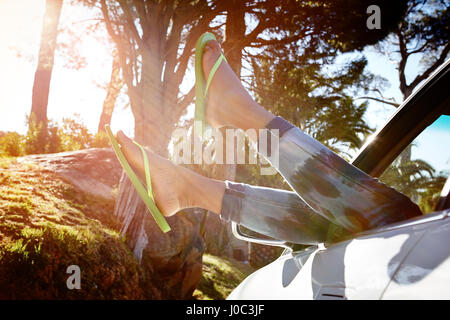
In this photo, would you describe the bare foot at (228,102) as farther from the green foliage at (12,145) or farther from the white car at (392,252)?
the green foliage at (12,145)

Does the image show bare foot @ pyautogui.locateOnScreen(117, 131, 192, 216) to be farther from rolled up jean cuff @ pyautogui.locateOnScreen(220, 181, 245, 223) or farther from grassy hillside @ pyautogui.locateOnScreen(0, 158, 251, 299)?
grassy hillside @ pyautogui.locateOnScreen(0, 158, 251, 299)

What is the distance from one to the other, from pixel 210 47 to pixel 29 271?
1.77 meters

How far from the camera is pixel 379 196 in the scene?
39.9 inches

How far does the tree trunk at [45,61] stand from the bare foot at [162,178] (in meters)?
6.39

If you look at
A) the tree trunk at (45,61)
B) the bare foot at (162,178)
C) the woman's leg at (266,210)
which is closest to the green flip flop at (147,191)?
the bare foot at (162,178)

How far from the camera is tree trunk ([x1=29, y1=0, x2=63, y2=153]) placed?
702 cm

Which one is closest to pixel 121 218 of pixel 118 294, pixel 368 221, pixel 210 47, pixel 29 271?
pixel 118 294

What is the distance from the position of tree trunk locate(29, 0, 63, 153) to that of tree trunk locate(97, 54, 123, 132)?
7.24 feet

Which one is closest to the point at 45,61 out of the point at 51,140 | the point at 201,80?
the point at 51,140

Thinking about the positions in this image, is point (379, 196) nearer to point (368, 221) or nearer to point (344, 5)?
point (368, 221)

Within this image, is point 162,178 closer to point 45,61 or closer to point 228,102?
point 228,102

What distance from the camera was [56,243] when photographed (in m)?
2.30

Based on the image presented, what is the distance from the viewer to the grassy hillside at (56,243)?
192 centimetres

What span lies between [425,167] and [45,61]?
8017 mm
